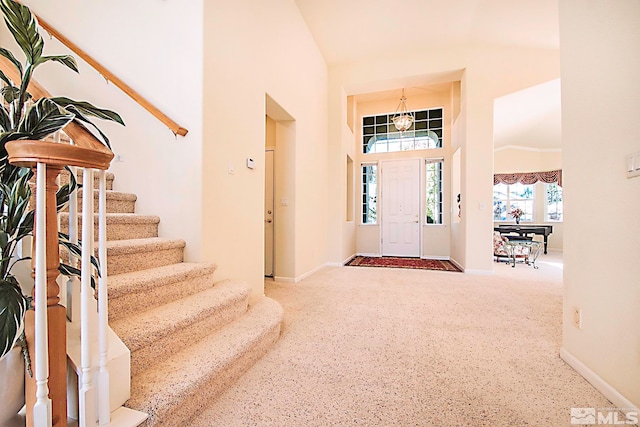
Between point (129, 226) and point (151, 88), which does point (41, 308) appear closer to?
point (129, 226)

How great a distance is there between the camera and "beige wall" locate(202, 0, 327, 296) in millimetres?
2445

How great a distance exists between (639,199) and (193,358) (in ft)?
7.40

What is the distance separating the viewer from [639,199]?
134 cm

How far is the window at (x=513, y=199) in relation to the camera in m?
8.92

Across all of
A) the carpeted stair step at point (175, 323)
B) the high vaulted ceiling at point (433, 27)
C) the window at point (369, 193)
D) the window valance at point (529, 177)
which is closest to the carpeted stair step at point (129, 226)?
the carpeted stair step at point (175, 323)

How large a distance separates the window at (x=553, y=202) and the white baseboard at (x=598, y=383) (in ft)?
27.4

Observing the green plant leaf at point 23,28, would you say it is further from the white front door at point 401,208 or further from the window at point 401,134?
the window at point 401,134

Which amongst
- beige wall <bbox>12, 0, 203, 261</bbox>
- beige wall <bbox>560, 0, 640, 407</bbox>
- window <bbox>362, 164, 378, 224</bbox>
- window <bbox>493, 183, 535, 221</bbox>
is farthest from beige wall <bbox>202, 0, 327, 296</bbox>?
window <bbox>493, 183, 535, 221</bbox>

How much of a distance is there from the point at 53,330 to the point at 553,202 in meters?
10.8

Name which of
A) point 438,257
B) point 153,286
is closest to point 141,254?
point 153,286

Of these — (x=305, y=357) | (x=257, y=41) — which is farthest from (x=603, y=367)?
(x=257, y=41)

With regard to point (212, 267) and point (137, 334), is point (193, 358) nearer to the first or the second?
point (137, 334)

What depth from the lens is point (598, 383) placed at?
63.5 inches

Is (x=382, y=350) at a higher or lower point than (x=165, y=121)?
lower
